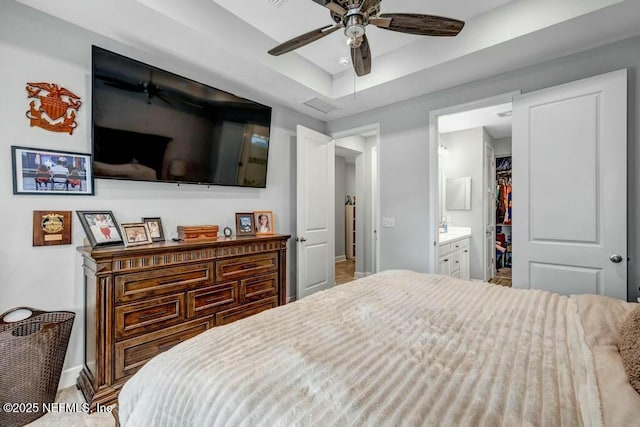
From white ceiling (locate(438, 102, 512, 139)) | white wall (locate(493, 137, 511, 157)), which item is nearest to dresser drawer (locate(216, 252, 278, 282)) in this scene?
white ceiling (locate(438, 102, 512, 139))

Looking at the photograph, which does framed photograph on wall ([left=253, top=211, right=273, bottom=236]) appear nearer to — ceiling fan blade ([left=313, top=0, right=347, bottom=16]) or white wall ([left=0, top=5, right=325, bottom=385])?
white wall ([left=0, top=5, right=325, bottom=385])

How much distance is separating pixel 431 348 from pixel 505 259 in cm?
552

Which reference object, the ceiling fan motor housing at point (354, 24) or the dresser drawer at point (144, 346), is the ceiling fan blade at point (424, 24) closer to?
the ceiling fan motor housing at point (354, 24)

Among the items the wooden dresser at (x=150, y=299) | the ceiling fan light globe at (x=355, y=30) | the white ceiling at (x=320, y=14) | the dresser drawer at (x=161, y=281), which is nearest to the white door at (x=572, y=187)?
the white ceiling at (x=320, y=14)

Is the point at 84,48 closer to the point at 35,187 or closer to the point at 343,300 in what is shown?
the point at 35,187

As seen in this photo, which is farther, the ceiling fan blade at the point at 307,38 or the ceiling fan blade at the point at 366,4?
the ceiling fan blade at the point at 307,38

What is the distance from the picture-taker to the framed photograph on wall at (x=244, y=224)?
2896 millimetres

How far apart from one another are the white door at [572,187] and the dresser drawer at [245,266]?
2238 mm

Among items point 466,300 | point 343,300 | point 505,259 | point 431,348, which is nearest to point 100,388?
point 343,300

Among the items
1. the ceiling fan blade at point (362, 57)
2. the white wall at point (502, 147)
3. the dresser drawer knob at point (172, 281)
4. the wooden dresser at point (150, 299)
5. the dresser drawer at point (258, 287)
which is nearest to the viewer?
the wooden dresser at point (150, 299)

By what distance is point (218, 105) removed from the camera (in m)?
2.66

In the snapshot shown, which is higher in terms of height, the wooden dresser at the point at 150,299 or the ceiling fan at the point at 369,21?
the ceiling fan at the point at 369,21

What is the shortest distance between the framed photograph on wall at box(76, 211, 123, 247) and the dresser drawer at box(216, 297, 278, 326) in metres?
0.97

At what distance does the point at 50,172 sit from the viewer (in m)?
1.88
